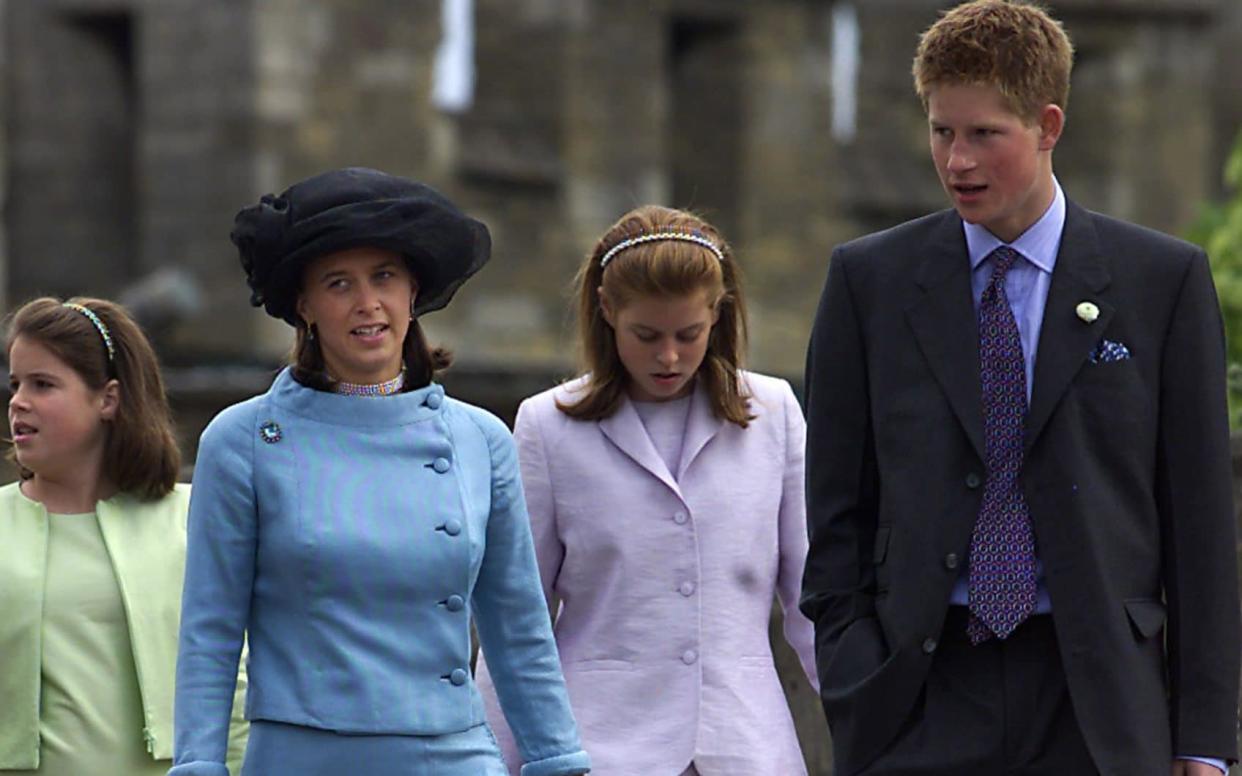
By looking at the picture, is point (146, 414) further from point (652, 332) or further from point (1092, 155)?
point (1092, 155)

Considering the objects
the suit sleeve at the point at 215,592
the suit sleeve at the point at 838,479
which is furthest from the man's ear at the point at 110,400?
the suit sleeve at the point at 838,479

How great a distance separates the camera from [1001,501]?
4324mm

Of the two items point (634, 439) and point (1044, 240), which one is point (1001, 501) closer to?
point (1044, 240)

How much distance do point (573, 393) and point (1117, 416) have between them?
133cm

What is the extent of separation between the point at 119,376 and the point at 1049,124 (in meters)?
1.78

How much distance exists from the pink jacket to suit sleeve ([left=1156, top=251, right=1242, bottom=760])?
103 cm

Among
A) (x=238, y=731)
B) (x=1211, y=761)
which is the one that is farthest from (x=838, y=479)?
(x=238, y=731)

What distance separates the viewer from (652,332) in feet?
16.9

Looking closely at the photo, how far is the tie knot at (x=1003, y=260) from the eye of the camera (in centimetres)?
446

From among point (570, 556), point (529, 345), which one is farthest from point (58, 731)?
point (529, 345)

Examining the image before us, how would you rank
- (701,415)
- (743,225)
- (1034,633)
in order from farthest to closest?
(743,225) → (701,415) → (1034,633)

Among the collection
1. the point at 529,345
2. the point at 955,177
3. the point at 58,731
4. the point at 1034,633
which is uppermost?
the point at 955,177

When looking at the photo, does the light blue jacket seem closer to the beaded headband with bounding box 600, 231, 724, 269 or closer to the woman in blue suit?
the woman in blue suit

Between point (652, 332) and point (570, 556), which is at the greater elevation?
point (652, 332)
